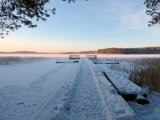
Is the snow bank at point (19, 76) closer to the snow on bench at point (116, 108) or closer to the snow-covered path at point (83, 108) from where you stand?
the snow-covered path at point (83, 108)

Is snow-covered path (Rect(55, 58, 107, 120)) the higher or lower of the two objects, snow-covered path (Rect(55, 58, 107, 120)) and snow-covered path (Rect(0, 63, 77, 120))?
the higher

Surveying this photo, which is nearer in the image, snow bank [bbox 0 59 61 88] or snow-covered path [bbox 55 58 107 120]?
snow-covered path [bbox 55 58 107 120]

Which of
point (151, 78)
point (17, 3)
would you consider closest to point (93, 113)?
point (17, 3)

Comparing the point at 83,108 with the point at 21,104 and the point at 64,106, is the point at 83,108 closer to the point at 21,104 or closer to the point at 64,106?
the point at 64,106

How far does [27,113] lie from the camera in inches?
327

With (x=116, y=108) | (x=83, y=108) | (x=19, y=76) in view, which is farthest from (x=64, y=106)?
(x=19, y=76)

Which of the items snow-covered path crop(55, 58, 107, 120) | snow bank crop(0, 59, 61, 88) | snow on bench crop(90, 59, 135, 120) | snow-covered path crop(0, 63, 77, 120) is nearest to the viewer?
snow on bench crop(90, 59, 135, 120)

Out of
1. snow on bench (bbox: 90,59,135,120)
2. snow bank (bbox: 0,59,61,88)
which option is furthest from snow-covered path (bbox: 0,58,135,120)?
snow bank (bbox: 0,59,61,88)

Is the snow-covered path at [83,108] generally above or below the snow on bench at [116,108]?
below

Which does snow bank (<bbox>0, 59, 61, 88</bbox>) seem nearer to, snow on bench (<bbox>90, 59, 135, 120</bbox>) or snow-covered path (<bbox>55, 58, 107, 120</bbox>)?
snow-covered path (<bbox>55, 58, 107, 120</bbox>)

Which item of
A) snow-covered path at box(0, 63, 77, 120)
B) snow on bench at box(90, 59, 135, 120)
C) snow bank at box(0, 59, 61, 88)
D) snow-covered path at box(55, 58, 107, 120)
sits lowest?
snow bank at box(0, 59, 61, 88)

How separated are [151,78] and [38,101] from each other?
823 centimetres

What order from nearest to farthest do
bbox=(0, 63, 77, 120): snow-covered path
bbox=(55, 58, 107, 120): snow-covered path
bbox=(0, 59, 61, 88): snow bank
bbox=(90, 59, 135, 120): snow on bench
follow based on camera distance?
bbox=(90, 59, 135, 120): snow on bench → bbox=(55, 58, 107, 120): snow-covered path → bbox=(0, 63, 77, 120): snow-covered path → bbox=(0, 59, 61, 88): snow bank

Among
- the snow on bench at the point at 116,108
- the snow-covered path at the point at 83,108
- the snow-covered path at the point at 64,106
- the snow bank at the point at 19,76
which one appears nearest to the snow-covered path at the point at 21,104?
the snow-covered path at the point at 64,106
